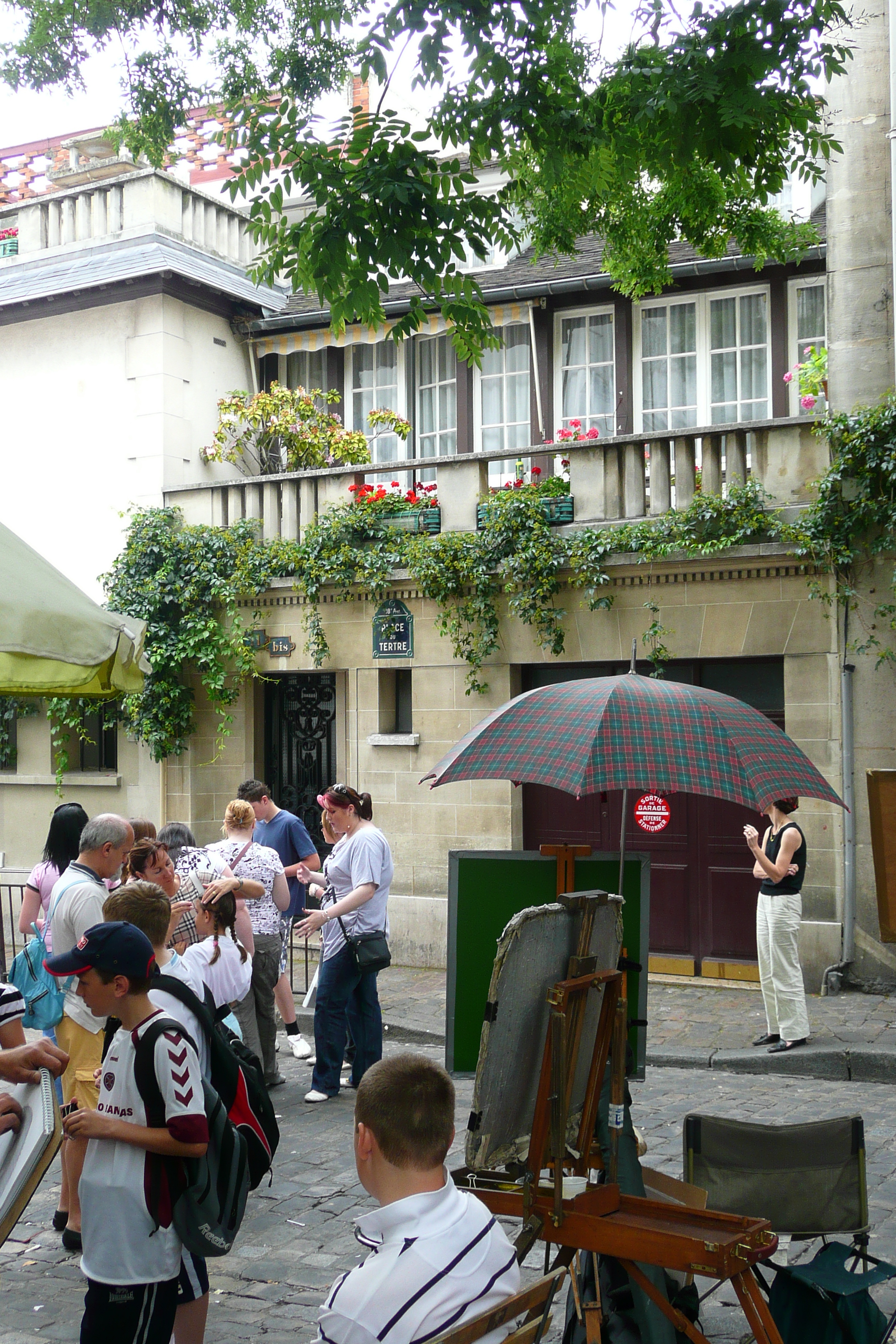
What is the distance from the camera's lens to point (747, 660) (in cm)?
1183

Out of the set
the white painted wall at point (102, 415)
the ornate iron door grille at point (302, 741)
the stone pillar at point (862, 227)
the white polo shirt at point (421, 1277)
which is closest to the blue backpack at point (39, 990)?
the white polo shirt at point (421, 1277)

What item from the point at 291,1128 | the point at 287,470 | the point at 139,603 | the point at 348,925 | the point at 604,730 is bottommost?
the point at 291,1128

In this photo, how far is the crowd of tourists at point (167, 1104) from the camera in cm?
248

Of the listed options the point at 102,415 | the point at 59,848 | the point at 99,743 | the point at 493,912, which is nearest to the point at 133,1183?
the point at 493,912

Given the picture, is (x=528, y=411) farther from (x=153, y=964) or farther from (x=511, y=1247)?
(x=511, y=1247)

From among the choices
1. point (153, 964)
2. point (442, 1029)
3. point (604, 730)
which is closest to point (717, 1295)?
point (604, 730)

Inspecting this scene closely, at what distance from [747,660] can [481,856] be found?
760 cm

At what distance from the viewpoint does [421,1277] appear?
2430 mm

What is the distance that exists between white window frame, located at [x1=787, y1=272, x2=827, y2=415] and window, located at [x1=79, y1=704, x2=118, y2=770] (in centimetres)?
862

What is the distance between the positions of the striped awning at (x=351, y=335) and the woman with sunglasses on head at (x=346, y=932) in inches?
294

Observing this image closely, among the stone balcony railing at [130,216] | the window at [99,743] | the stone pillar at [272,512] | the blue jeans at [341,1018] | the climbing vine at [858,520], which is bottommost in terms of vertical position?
the blue jeans at [341,1018]

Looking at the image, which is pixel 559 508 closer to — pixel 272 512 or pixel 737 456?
pixel 737 456

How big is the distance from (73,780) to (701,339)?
9.01 metres

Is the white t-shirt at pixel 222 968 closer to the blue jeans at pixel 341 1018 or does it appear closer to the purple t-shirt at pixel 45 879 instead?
the purple t-shirt at pixel 45 879
